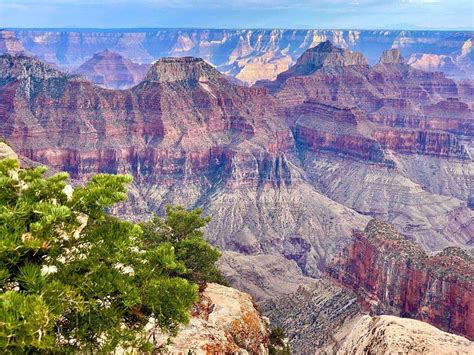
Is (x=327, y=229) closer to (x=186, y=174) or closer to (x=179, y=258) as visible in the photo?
(x=186, y=174)

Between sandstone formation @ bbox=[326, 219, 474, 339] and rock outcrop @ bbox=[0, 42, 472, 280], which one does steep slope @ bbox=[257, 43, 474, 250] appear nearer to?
rock outcrop @ bbox=[0, 42, 472, 280]

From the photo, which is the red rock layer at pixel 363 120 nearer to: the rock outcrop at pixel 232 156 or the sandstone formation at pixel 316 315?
the rock outcrop at pixel 232 156

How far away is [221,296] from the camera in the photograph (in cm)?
3697

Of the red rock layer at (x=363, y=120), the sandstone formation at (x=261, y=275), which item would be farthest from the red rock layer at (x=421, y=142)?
the sandstone formation at (x=261, y=275)

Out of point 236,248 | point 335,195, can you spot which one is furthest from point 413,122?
point 236,248

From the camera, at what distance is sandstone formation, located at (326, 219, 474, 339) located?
150ft

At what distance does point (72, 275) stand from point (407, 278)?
41.6 metres

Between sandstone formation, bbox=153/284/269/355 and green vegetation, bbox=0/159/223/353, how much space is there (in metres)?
4.47

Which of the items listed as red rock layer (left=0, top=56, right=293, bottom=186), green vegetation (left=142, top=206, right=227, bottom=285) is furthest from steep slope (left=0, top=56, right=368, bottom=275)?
green vegetation (left=142, top=206, right=227, bottom=285)

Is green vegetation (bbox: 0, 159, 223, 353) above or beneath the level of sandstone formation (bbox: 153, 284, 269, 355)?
above

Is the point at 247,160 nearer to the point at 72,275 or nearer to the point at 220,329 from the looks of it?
the point at 220,329

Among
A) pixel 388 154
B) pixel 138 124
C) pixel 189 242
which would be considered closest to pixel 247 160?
pixel 138 124

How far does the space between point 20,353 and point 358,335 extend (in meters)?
31.9

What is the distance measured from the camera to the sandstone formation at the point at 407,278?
45.6 meters
